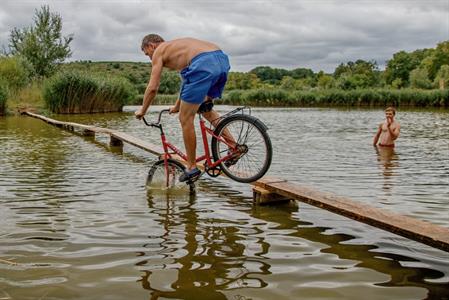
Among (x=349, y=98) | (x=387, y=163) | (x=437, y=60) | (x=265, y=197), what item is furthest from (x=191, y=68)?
(x=437, y=60)

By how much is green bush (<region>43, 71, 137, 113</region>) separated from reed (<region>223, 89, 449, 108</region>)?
901 inches

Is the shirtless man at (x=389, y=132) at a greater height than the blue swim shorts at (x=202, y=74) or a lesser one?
lesser

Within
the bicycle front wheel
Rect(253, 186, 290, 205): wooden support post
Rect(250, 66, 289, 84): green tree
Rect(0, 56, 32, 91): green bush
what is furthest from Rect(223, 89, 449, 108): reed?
Rect(250, 66, 289, 84): green tree

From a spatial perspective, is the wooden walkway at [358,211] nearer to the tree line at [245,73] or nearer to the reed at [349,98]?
the tree line at [245,73]

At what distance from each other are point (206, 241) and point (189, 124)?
1.77m

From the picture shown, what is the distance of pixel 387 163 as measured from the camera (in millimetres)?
10180

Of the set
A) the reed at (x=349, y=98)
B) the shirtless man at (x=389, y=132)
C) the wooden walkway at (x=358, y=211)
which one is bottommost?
the wooden walkway at (x=358, y=211)

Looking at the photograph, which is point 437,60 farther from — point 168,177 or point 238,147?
point 238,147

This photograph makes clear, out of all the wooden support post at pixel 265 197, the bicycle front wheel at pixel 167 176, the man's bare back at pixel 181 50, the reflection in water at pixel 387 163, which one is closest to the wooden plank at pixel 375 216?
the wooden support post at pixel 265 197

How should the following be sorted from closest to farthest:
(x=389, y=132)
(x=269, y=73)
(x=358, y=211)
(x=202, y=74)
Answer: (x=358, y=211)
(x=202, y=74)
(x=389, y=132)
(x=269, y=73)

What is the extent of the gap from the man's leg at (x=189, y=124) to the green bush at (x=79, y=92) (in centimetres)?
2659

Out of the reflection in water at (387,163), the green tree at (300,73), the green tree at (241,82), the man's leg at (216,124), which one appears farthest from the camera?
the green tree at (300,73)

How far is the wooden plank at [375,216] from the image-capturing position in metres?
3.79

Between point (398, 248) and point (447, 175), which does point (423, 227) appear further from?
point (447, 175)
